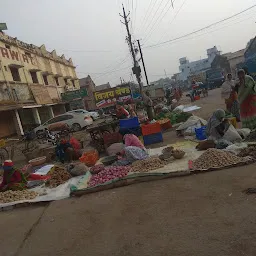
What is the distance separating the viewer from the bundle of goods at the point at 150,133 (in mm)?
9727

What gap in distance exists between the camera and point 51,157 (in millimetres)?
10992

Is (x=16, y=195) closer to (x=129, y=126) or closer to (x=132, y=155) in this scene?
(x=132, y=155)

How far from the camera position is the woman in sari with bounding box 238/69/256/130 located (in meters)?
7.66

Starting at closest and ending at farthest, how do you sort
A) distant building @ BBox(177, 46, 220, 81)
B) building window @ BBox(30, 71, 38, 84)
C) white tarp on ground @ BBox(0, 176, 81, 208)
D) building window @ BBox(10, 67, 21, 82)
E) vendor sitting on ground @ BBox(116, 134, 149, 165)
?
1. white tarp on ground @ BBox(0, 176, 81, 208)
2. vendor sitting on ground @ BBox(116, 134, 149, 165)
3. building window @ BBox(10, 67, 21, 82)
4. building window @ BBox(30, 71, 38, 84)
5. distant building @ BBox(177, 46, 220, 81)

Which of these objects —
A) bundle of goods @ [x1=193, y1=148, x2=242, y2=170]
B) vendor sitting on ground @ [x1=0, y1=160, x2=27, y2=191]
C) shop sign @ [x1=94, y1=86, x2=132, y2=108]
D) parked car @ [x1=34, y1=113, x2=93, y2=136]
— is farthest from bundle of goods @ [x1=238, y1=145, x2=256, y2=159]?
shop sign @ [x1=94, y1=86, x2=132, y2=108]

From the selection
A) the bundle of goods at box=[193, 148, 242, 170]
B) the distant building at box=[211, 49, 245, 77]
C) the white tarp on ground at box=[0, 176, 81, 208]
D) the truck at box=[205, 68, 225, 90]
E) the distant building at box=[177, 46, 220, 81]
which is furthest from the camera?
the distant building at box=[177, 46, 220, 81]

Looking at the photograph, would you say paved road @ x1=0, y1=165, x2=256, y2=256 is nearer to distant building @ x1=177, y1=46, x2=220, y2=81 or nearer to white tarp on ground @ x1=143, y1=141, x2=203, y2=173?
white tarp on ground @ x1=143, y1=141, x2=203, y2=173

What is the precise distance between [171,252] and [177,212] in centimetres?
102

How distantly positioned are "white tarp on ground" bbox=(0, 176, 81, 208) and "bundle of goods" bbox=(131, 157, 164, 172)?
Answer: 1.40 m

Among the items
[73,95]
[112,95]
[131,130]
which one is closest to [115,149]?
[131,130]

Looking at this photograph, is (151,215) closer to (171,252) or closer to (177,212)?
(177,212)

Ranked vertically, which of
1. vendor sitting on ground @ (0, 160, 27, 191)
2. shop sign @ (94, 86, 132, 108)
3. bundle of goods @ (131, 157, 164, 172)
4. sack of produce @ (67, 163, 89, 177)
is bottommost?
bundle of goods @ (131, 157, 164, 172)

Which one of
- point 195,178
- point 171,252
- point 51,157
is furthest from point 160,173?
point 51,157

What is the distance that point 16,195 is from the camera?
6.52 meters
